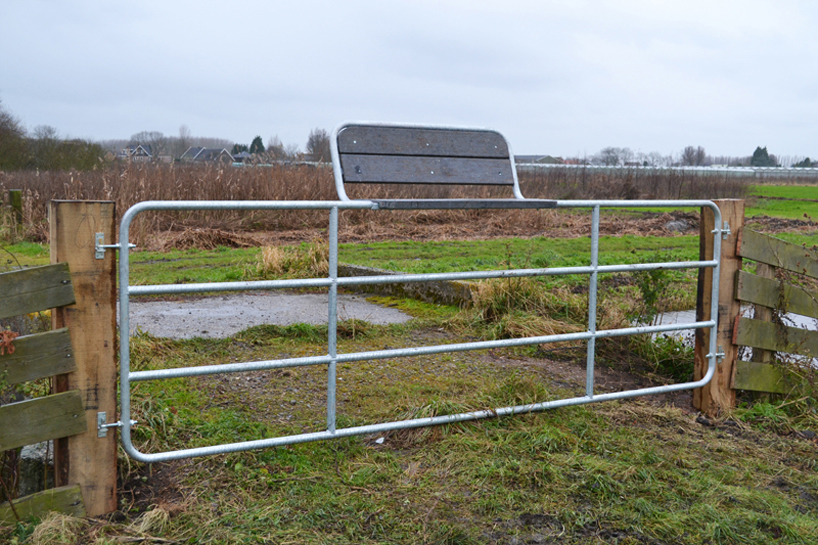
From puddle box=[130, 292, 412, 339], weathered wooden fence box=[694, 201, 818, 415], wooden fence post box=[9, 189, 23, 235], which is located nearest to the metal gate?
weathered wooden fence box=[694, 201, 818, 415]

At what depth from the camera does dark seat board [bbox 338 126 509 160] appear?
3.82 meters

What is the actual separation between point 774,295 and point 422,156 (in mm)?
2633

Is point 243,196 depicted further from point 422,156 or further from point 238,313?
point 422,156

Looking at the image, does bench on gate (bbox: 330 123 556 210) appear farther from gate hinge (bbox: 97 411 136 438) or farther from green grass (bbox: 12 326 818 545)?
gate hinge (bbox: 97 411 136 438)

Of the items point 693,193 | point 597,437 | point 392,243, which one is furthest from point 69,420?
point 693,193

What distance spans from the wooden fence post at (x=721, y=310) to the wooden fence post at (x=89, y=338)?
352 cm

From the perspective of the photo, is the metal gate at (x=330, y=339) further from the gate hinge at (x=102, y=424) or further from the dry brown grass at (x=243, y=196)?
the dry brown grass at (x=243, y=196)

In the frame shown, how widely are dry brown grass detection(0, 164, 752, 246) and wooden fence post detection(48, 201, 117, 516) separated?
32.6 feet

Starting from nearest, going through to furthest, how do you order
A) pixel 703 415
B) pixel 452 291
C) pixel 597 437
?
1. pixel 597 437
2. pixel 703 415
3. pixel 452 291

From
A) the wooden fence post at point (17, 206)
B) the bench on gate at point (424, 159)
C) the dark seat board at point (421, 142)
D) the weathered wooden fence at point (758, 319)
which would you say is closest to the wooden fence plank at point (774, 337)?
the weathered wooden fence at point (758, 319)

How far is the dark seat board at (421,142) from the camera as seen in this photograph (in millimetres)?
3818

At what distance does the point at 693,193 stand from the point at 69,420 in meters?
27.1

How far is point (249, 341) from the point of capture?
575 centimetres

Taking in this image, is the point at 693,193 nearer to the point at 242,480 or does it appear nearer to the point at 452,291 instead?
the point at 452,291
